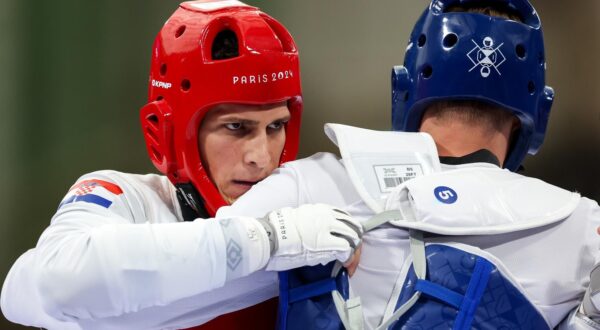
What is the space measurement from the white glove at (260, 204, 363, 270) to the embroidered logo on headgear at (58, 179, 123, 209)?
0.54 meters

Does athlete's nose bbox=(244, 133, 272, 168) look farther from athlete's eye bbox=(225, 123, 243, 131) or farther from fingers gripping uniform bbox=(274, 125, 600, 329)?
fingers gripping uniform bbox=(274, 125, 600, 329)

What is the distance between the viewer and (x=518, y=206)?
3.54 feet

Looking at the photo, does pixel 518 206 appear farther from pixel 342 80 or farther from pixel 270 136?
pixel 342 80

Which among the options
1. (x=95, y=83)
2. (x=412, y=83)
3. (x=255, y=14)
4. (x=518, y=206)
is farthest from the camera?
(x=95, y=83)

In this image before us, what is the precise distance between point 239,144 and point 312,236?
2.05ft

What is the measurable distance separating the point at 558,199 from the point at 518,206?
0.26 ft

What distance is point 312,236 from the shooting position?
3.59 feet

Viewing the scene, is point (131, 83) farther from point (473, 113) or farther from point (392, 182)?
point (392, 182)

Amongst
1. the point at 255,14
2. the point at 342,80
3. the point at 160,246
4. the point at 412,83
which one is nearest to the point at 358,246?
the point at 160,246

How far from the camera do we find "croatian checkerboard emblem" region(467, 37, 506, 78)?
131 cm

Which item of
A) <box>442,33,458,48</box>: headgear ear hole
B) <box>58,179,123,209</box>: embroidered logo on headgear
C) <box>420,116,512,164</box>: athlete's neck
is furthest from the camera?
<box>58,179,123,209</box>: embroidered logo on headgear

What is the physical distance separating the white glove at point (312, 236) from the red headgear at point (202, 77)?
0.59m

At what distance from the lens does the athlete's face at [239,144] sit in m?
1.66

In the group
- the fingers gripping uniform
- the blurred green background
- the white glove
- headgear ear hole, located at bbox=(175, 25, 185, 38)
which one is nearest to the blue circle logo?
the fingers gripping uniform
